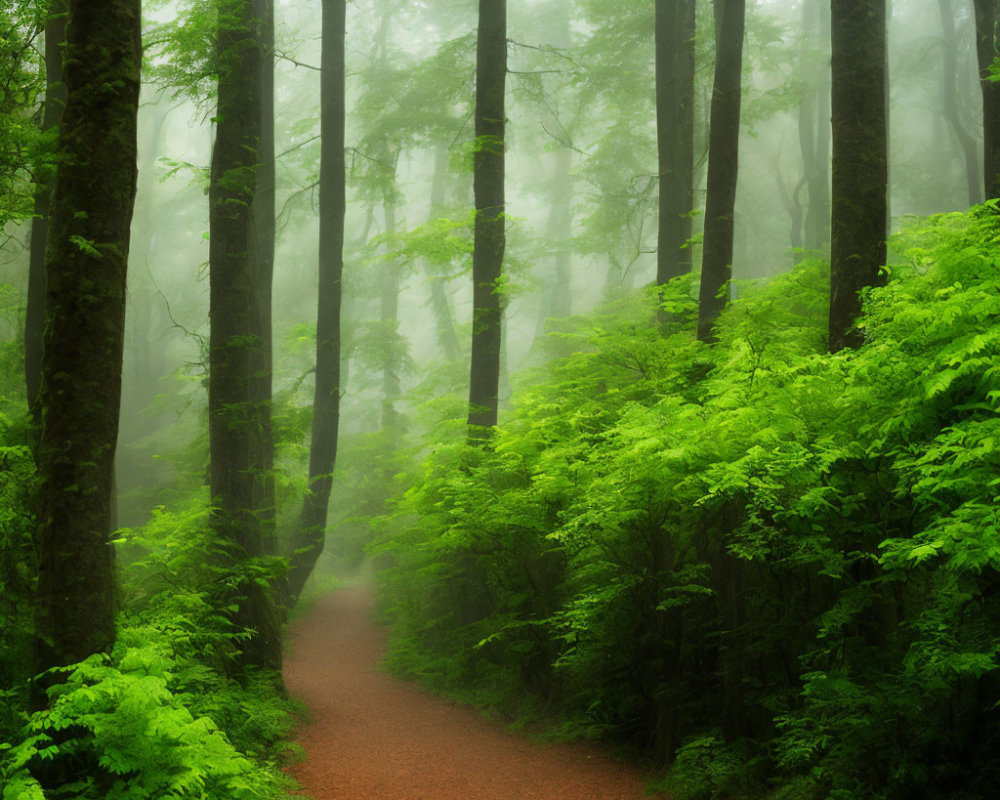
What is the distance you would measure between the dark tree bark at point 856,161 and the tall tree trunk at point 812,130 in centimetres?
1396

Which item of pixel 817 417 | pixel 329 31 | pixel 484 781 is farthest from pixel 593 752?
pixel 329 31

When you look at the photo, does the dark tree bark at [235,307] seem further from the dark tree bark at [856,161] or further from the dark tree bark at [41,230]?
the dark tree bark at [856,161]

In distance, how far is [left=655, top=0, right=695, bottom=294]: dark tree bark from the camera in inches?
547

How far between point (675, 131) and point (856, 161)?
643 centimetres

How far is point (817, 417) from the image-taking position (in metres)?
6.31

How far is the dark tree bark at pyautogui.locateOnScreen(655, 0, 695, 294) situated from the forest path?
8.33m

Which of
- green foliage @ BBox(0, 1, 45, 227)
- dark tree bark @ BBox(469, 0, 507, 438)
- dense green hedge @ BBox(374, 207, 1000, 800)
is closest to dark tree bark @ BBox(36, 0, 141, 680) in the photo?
green foliage @ BBox(0, 1, 45, 227)

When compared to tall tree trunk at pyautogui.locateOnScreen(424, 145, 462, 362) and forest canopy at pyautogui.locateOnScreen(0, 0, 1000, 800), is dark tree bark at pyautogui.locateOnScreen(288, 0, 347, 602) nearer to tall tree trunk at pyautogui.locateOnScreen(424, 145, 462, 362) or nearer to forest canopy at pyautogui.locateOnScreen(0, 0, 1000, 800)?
forest canopy at pyautogui.locateOnScreen(0, 0, 1000, 800)

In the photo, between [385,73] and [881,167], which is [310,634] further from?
[385,73]

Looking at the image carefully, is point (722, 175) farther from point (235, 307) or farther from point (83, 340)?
point (83, 340)

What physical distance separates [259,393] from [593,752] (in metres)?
7.37

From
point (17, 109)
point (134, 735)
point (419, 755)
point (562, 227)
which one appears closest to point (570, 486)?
point (419, 755)

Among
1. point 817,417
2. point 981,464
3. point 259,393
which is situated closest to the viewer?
point 981,464

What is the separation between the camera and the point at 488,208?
12.4 m
